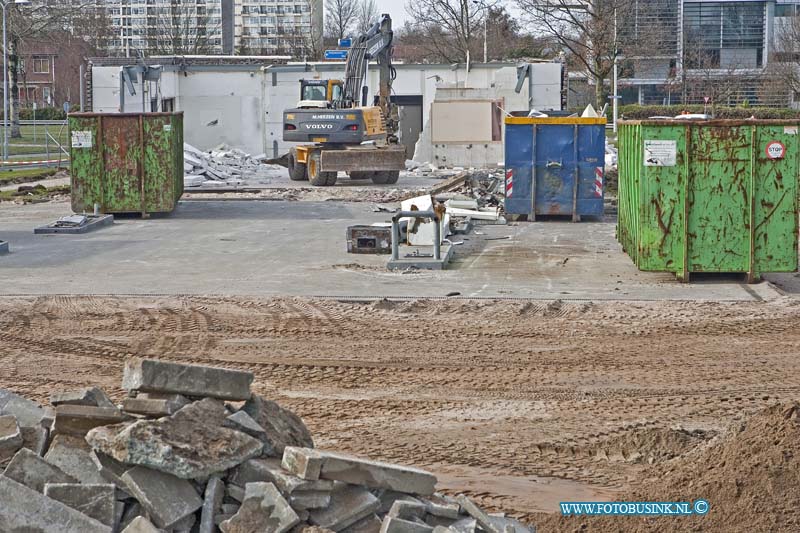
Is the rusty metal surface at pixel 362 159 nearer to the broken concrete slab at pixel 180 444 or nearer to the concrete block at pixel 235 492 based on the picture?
the broken concrete slab at pixel 180 444

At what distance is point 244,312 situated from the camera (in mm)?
13703

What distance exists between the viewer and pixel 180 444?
5980 millimetres

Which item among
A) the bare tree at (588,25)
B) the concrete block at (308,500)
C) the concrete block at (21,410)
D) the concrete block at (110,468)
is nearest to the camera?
the concrete block at (308,500)

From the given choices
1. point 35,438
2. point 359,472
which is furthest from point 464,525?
point 35,438

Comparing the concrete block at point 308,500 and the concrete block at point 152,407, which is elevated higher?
the concrete block at point 152,407

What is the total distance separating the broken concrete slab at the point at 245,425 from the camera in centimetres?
634

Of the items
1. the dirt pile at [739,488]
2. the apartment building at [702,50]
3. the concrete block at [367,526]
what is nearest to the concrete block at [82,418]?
the concrete block at [367,526]

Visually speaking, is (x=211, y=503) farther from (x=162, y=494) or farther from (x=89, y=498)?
(x=89, y=498)

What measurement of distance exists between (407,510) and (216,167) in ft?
104

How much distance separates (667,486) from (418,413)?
2.78m

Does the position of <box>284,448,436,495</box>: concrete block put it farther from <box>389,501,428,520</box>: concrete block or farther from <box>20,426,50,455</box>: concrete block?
<box>20,426,50,455</box>: concrete block

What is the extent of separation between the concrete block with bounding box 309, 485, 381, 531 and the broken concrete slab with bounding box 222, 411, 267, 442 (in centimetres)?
62

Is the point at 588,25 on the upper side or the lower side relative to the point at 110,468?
upper

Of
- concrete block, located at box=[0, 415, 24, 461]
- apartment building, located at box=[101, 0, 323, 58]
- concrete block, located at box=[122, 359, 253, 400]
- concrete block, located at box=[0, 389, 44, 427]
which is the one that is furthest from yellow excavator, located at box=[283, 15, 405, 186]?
apartment building, located at box=[101, 0, 323, 58]
